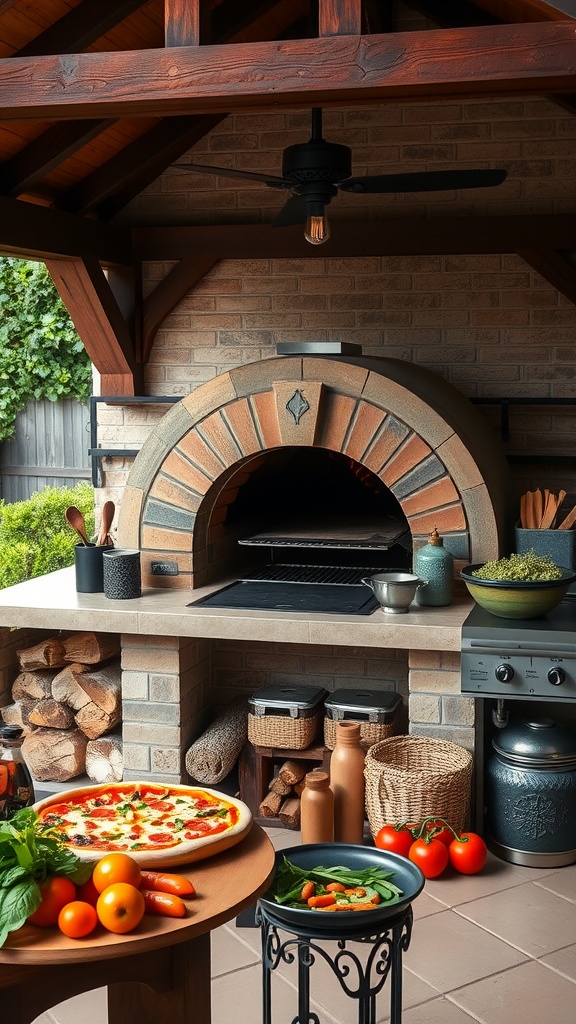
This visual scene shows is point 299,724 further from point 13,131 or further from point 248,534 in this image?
point 13,131

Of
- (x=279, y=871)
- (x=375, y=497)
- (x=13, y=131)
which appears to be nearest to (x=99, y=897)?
(x=279, y=871)

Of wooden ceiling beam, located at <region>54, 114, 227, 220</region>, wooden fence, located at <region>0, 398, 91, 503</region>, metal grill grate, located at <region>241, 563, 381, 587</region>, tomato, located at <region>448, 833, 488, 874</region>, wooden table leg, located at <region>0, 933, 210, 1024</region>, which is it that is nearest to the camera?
wooden table leg, located at <region>0, 933, 210, 1024</region>

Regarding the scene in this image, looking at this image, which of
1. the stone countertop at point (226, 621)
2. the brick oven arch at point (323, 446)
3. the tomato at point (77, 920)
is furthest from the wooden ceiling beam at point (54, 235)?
the tomato at point (77, 920)

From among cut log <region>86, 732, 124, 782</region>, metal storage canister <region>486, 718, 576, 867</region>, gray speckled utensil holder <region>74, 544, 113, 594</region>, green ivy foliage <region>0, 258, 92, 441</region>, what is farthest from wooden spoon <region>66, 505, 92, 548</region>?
green ivy foliage <region>0, 258, 92, 441</region>

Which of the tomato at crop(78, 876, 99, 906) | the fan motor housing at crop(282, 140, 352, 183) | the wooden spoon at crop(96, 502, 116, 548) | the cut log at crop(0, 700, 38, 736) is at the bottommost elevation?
the cut log at crop(0, 700, 38, 736)

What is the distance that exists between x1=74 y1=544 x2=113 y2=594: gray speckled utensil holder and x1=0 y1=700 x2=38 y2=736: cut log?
0.68 metres

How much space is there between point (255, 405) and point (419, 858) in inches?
82.2

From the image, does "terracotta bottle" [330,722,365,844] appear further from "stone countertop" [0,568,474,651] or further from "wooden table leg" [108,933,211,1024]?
"wooden table leg" [108,933,211,1024]

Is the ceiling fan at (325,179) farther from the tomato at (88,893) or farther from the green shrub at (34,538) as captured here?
the green shrub at (34,538)

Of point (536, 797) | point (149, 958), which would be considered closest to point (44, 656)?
point (536, 797)

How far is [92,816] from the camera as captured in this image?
2.83 metres

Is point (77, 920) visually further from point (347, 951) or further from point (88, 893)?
point (347, 951)

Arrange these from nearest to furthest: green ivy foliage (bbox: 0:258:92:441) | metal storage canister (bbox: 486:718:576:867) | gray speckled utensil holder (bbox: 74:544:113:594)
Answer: metal storage canister (bbox: 486:718:576:867), gray speckled utensil holder (bbox: 74:544:113:594), green ivy foliage (bbox: 0:258:92:441)

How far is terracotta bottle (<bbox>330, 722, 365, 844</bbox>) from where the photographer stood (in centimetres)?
Answer: 450
